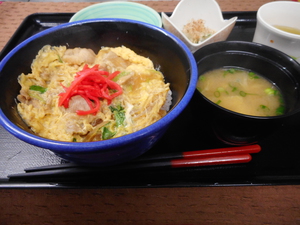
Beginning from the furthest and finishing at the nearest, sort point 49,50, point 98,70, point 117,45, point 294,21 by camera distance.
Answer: point 294,21 → point 117,45 → point 49,50 → point 98,70

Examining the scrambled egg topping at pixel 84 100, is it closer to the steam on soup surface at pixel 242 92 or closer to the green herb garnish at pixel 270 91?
the steam on soup surface at pixel 242 92

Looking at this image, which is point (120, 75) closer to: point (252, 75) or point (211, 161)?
point (211, 161)

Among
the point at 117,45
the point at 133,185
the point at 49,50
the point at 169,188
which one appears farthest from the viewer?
the point at 117,45

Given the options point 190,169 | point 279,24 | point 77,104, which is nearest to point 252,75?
point 279,24

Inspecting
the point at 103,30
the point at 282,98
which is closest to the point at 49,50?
the point at 103,30

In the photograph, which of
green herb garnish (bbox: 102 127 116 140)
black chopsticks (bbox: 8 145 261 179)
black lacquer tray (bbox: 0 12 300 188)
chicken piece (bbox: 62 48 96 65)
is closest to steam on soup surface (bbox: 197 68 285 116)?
black lacquer tray (bbox: 0 12 300 188)

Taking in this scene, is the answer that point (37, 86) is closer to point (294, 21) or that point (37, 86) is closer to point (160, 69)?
point (160, 69)
